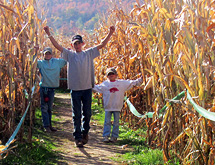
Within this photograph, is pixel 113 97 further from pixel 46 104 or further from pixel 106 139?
pixel 46 104

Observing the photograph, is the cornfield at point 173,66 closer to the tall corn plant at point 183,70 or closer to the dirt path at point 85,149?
the tall corn plant at point 183,70

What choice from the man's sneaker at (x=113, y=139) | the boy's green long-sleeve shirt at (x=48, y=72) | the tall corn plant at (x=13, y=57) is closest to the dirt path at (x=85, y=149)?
the man's sneaker at (x=113, y=139)

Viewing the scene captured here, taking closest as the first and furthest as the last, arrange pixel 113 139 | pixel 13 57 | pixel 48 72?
pixel 13 57, pixel 113 139, pixel 48 72

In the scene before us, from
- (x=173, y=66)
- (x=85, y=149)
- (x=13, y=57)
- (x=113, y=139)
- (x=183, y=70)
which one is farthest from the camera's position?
(x=113, y=139)

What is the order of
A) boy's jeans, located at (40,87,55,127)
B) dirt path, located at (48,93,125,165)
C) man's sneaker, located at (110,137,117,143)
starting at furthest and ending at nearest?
boy's jeans, located at (40,87,55,127)
man's sneaker, located at (110,137,117,143)
dirt path, located at (48,93,125,165)

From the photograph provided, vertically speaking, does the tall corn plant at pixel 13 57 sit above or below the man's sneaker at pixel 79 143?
above

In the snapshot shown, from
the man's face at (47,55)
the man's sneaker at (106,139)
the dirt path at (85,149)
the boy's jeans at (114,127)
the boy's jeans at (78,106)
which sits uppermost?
the man's face at (47,55)

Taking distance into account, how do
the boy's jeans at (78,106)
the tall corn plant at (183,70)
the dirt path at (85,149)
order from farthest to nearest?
the boy's jeans at (78,106) → the dirt path at (85,149) → the tall corn plant at (183,70)

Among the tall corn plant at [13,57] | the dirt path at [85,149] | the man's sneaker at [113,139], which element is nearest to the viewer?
the tall corn plant at [13,57]

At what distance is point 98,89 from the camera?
6.16 metres

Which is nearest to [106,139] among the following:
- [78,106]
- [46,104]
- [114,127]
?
[114,127]

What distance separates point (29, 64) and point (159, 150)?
226cm

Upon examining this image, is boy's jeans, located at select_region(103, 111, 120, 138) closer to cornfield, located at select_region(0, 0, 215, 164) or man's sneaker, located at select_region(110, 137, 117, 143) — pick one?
man's sneaker, located at select_region(110, 137, 117, 143)

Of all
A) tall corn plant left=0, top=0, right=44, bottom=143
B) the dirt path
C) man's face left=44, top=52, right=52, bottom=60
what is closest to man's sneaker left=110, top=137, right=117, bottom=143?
the dirt path
